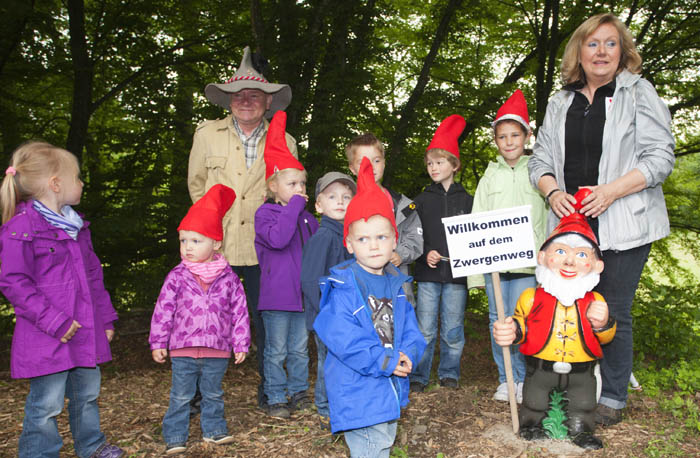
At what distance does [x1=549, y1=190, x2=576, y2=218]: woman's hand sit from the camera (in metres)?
3.34

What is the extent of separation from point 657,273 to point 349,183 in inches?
389

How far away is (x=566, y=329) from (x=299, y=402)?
2.17 metres

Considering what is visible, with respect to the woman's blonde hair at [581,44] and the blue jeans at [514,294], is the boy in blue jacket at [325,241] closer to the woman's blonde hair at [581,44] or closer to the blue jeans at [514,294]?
the blue jeans at [514,294]

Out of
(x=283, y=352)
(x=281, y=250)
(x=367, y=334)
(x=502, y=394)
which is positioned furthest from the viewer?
(x=502, y=394)

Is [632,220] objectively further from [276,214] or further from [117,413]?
[117,413]

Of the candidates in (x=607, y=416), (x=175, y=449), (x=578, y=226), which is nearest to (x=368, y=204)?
(x=578, y=226)

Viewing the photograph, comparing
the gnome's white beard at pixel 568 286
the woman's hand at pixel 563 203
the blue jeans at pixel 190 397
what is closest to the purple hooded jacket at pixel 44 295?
the blue jeans at pixel 190 397

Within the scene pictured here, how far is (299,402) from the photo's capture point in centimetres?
427

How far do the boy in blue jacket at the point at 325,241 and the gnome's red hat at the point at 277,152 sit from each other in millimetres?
306

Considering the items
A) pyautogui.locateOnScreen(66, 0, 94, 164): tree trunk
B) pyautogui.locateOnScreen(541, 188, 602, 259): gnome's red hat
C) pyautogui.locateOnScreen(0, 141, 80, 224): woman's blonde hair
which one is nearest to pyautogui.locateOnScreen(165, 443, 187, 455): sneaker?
pyautogui.locateOnScreen(0, 141, 80, 224): woman's blonde hair

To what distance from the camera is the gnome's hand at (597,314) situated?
3197 millimetres

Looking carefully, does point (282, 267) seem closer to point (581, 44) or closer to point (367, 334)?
point (367, 334)

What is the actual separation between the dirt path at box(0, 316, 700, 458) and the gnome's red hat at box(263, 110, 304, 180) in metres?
1.94

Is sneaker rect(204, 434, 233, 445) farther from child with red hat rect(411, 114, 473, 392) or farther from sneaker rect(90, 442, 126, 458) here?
child with red hat rect(411, 114, 473, 392)
